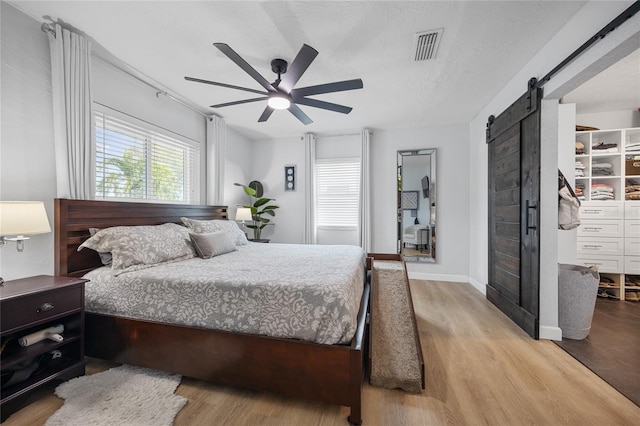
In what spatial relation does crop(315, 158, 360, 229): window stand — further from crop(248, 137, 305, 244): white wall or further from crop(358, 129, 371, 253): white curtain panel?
crop(248, 137, 305, 244): white wall

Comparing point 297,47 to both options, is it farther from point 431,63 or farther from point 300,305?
point 300,305

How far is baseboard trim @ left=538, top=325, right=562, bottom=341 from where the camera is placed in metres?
2.34

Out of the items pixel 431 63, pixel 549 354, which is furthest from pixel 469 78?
pixel 549 354

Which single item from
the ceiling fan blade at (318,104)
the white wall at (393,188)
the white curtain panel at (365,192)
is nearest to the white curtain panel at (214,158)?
the white wall at (393,188)

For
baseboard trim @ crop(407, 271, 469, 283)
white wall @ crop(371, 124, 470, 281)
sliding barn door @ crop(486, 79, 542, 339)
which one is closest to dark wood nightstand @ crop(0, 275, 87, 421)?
sliding barn door @ crop(486, 79, 542, 339)

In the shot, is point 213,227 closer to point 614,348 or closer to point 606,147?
point 614,348

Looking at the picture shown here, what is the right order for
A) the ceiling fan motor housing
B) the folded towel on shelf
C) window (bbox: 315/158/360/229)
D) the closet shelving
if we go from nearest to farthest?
the ceiling fan motor housing
the closet shelving
the folded towel on shelf
window (bbox: 315/158/360/229)

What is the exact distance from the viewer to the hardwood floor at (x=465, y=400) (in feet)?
4.74

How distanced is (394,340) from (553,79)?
2649 millimetres

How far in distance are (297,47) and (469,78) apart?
79.3 inches

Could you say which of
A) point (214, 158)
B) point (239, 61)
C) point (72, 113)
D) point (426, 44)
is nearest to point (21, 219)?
point (72, 113)

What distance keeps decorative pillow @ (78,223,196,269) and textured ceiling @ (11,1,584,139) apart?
1720mm

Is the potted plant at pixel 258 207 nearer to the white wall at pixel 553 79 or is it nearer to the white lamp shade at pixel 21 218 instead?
the white lamp shade at pixel 21 218

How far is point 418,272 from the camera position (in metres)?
4.53
